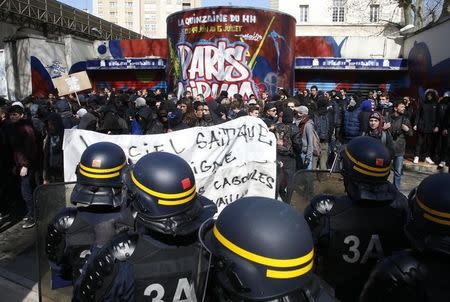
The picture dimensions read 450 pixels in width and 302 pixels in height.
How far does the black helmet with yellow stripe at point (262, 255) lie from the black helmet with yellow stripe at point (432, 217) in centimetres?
66

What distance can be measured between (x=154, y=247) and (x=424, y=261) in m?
1.18

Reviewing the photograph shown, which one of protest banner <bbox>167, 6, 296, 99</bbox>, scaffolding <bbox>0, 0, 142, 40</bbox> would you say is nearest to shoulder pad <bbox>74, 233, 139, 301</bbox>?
protest banner <bbox>167, 6, 296, 99</bbox>

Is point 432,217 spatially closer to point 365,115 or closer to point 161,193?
point 161,193

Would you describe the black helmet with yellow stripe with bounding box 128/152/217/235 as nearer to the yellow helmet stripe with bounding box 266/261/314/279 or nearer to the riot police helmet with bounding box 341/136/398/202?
the yellow helmet stripe with bounding box 266/261/314/279

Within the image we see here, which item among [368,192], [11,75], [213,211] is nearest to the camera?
[213,211]

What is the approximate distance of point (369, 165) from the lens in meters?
2.55

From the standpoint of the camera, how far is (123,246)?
73.7 inches

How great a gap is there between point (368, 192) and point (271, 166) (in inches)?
109

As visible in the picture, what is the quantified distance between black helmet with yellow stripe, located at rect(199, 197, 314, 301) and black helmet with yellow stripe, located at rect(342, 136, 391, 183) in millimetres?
1316

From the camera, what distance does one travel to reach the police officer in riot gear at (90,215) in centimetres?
245

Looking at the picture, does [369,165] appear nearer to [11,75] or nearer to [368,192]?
[368,192]

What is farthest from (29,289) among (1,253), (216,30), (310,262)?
(216,30)

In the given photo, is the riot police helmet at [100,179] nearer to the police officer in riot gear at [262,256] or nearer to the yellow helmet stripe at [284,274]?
the police officer in riot gear at [262,256]

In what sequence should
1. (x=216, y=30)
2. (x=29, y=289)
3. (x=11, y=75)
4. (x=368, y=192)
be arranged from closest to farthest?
(x=368, y=192) < (x=29, y=289) < (x=216, y=30) < (x=11, y=75)
